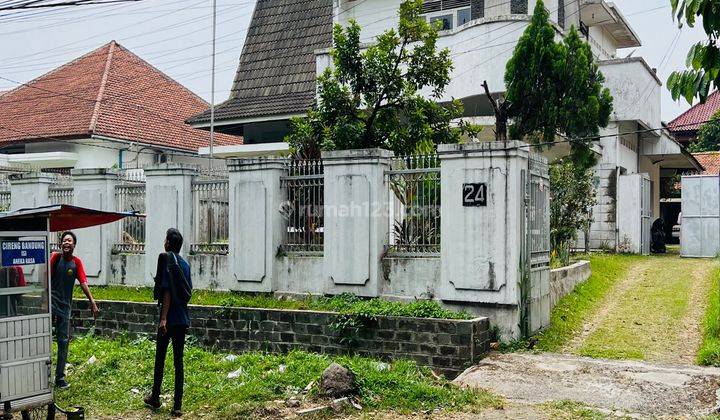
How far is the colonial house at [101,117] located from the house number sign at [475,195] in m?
14.8

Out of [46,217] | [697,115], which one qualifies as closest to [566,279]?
[46,217]

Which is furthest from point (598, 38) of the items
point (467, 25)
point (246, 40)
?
point (246, 40)

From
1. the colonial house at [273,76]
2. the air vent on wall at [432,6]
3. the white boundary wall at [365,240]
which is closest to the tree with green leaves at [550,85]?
the white boundary wall at [365,240]

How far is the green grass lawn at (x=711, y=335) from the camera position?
910 cm

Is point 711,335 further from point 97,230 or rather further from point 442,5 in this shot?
point 442,5

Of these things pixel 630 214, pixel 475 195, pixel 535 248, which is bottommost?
pixel 535 248

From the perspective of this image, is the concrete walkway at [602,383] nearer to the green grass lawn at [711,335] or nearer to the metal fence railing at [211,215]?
the green grass lawn at [711,335]

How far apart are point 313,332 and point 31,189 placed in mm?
7983

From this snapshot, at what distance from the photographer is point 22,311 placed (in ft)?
22.3

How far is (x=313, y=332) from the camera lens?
33.0 feet

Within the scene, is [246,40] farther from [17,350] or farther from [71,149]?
[17,350]

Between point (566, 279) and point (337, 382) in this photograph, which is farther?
point (566, 279)

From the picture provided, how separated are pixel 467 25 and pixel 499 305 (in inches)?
405

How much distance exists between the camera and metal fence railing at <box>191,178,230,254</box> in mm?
12727
